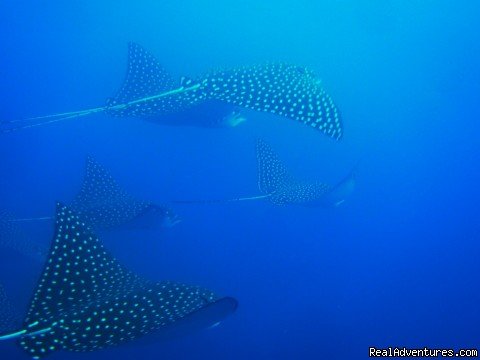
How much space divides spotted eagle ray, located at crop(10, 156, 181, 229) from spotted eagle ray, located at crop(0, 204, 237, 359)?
6.51 ft

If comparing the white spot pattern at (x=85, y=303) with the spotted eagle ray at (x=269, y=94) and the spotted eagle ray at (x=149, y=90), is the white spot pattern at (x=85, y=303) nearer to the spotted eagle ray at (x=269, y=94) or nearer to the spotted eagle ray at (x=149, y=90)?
the spotted eagle ray at (x=269, y=94)

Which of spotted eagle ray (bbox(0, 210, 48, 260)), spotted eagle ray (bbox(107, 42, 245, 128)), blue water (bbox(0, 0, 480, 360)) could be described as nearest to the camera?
spotted eagle ray (bbox(107, 42, 245, 128))

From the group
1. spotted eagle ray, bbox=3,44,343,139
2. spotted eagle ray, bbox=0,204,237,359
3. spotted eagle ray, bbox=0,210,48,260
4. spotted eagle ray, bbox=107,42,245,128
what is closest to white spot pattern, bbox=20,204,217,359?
spotted eagle ray, bbox=0,204,237,359

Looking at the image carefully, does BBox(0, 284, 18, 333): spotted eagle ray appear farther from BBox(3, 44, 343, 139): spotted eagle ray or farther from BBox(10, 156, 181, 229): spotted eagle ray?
BBox(3, 44, 343, 139): spotted eagle ray

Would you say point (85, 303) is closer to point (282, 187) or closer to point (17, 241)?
point (282, 187)

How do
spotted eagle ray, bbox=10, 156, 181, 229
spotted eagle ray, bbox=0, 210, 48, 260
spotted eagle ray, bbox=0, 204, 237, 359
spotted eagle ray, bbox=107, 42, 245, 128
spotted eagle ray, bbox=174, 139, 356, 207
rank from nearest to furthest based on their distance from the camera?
1. spotted eagle ray, bbox=0, 204, 237, 359
2. spotted eagle ray, bbox=107, 42, 245, 128
3. spotted eagle ray, bbox=10, 156, 181, 229
4. spotted eagle ray, bbox=174, 139, 356, 207
5. spotted eagle ray, bbox=0, 210, 48, 260

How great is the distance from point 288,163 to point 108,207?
4.33 metres

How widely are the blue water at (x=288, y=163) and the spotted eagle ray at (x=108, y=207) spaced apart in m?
2.17

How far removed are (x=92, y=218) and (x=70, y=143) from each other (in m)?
3.04

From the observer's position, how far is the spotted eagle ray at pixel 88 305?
111 inches

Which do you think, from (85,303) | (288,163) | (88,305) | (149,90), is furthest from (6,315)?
(288,163)

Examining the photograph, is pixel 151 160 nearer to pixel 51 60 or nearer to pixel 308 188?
pixel 51 60

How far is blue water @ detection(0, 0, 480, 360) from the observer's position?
24.3 feet

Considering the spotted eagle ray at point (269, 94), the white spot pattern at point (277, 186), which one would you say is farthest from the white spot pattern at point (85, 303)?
the white spot pattern at point (277, 186)
